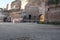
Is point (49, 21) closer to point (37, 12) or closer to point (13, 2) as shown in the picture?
point (37, 12)

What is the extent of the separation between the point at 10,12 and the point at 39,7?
8.00 metres

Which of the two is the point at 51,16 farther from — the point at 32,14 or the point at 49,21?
the point at 32,14

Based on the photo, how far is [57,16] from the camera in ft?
40.7

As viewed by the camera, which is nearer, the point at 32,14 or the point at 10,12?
the point at 32,14

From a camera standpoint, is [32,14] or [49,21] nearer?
[49,21]

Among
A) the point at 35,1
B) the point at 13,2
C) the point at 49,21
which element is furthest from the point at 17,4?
the point at 49,21

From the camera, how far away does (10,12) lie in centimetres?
3838

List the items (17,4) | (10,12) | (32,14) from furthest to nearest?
(17,4) → (10,12) → (32,14)

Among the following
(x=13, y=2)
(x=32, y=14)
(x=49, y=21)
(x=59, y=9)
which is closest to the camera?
(x=59, y=9)

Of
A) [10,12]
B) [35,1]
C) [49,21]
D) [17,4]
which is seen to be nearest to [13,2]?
[17,4]

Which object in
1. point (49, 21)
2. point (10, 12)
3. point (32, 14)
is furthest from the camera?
point (10, 12)

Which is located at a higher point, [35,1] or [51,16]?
[35,1]

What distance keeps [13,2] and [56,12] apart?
36.5 meters

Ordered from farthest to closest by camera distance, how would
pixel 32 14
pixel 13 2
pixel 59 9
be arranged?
1. pixel 13 2
2. pixel 32 14
3. pixel 59 9
